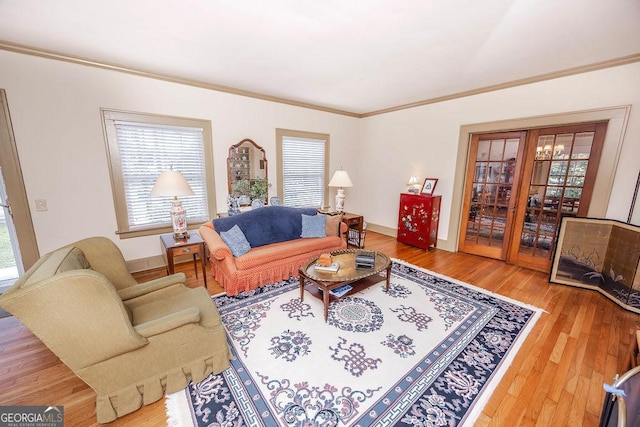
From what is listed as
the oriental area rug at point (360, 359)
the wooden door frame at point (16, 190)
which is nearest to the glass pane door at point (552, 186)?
the oriental area rug at point (360, 359)

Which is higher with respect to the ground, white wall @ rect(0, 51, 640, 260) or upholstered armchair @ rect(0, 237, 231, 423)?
white wall @ rect(0, 51, 640, 260)

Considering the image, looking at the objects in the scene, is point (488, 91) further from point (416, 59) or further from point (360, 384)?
point (360, 384)

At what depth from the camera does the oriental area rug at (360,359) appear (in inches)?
61.9

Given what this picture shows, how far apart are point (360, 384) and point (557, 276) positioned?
3294 mm

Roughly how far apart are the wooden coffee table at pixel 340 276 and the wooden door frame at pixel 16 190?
3.19 m

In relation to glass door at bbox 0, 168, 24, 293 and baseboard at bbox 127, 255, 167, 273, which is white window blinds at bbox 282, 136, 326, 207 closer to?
baseboard at bbox 127, 255, 167, 273

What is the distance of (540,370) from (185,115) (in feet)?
16.0

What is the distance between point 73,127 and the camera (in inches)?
116

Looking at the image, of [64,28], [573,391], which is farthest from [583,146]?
[64,28]

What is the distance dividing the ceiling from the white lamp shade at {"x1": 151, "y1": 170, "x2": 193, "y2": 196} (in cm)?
136

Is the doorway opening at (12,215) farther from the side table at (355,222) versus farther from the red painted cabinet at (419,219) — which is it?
the red painted cabinet at (419,219)

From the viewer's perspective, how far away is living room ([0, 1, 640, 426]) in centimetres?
275

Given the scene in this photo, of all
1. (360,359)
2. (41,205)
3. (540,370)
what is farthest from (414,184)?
(41,205)

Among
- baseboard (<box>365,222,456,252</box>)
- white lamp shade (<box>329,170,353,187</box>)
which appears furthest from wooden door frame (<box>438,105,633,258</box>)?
white lamp shade (<box>329,170,353,187</box>)
